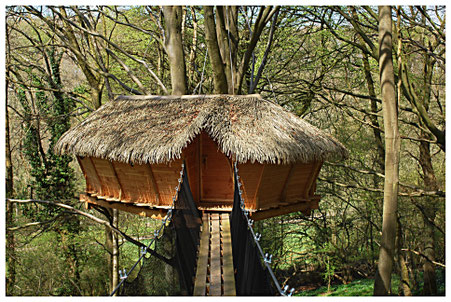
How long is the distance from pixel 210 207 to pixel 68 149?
2332 mm

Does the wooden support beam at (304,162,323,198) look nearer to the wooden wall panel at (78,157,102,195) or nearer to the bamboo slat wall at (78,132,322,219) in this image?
the bamboo slat wall at (78,132,322,219)

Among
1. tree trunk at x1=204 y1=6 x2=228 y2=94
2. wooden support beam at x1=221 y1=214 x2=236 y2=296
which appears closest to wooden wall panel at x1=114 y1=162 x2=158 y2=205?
wooden support beam at x1=221 y1=214 x2=236 y2=296

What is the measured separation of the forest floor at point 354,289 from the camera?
414 inches

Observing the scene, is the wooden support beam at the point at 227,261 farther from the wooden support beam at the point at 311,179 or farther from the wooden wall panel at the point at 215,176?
the wooden support beam at the point at 311,179

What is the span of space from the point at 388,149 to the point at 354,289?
26.4ft

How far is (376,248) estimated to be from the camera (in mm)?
12586

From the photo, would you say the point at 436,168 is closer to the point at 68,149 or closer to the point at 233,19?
the point at 233,19

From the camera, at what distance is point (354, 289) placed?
10828mm

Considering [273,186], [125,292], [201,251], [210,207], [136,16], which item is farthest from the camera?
[136,16]

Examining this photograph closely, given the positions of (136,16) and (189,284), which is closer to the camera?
(189,284)

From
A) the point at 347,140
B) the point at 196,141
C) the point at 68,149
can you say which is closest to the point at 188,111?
the point at 196,141

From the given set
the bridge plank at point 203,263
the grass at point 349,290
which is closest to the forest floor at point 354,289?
the grass at point 349,290

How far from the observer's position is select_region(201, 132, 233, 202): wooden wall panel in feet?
17.8

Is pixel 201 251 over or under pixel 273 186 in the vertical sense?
under
